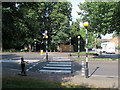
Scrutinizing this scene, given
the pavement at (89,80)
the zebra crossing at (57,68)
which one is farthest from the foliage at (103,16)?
the pavement at (89,80)

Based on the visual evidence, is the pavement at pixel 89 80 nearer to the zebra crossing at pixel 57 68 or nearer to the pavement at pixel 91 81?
the pavement at pixel 91 81

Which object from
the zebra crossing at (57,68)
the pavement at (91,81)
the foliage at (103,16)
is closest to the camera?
the pavement at (91,81)

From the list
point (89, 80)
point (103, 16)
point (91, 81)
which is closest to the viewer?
point (91, 81)

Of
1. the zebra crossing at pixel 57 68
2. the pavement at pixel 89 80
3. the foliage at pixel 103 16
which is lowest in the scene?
the zebra crossing at pixel 57 68

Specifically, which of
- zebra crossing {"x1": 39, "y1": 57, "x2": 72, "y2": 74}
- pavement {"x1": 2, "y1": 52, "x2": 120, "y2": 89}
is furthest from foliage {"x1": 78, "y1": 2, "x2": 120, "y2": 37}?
pavement {"x1": 2, "y1": 52, "x2": 120, "y2": 89}

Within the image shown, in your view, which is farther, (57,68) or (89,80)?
(57,68)

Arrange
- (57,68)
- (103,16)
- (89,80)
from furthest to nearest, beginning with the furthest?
1. (103,16)
2. (57,68)
3. (89,80)

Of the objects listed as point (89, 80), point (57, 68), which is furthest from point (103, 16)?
point (89, 80)

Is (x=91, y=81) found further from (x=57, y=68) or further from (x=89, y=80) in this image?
(x=57, y=68)

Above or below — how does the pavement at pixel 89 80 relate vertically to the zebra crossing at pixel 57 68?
above

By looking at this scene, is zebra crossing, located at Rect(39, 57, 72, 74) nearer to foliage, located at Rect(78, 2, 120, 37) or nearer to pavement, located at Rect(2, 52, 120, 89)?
pavement, located at Rect(2, 52, 120, 89)

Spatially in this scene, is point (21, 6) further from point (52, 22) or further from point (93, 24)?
point (52, 22)

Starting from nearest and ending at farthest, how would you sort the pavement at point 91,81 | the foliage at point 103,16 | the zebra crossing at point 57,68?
the pavement at point 91,81 → the zebra crossing at point 57,68 → the foliage at point 103,16

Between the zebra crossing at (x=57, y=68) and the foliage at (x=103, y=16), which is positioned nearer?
→ the zebra crossing at (x=57, y=68)
